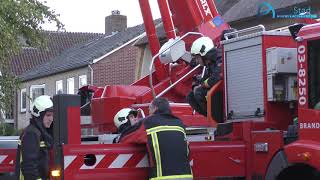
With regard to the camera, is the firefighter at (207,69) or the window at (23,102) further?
the window at (23,102)

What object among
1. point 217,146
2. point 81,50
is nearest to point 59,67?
point 81,50

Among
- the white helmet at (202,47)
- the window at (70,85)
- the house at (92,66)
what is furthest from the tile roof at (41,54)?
the white helmet at (202,47)

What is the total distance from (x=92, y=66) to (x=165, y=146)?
28628 mm

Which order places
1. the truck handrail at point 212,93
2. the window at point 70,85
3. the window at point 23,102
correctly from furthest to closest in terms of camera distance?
the window at point 23,102 → the window at point 70,85 → the truck handrail at point 212,93

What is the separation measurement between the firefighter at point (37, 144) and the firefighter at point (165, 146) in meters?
1.00

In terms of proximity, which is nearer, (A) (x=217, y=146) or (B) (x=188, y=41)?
(A) (x=217, y=146)

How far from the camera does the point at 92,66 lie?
35.1m

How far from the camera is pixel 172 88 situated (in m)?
10.2

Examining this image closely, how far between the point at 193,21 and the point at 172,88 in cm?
110

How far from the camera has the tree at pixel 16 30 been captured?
13.4m

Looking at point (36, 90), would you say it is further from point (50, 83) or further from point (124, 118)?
point (124, 118)

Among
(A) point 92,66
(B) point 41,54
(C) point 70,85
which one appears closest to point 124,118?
(A) point 92,66

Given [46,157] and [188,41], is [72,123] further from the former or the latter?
[188,41]

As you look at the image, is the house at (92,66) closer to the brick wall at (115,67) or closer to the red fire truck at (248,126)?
the brick wall at (115,67)
